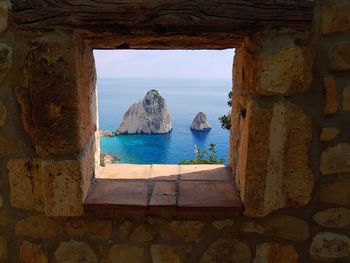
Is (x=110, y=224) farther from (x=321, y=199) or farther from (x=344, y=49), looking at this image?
(x=344, y=49)

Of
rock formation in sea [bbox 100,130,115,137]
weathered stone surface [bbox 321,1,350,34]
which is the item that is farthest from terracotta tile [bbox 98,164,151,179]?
rock formation in sea [bbox 100,130,115,137]

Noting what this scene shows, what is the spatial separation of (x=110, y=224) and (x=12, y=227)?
0.50 m

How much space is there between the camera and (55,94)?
4.66 ft

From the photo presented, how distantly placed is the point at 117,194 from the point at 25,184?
0.44 metres

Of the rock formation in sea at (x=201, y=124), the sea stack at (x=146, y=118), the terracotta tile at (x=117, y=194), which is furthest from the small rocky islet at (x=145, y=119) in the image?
the terracotta tile at (x=117, y=194)

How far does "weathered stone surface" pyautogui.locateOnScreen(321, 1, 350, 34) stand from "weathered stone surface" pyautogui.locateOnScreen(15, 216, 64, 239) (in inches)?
60.7

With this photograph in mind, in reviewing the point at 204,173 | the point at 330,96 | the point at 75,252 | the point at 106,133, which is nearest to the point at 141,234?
the point at 75,252

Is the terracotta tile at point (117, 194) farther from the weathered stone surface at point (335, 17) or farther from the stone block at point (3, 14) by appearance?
the weathered stone surface at point (335, 17)

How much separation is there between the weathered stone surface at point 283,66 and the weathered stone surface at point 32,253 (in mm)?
1339

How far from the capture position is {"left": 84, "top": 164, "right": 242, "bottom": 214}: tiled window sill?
1552 mm

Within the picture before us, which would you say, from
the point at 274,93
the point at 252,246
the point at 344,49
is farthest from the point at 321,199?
the point at 344,49

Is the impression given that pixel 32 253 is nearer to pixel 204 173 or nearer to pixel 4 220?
pixel 4 220

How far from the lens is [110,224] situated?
62.8 inches

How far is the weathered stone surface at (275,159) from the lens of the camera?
143 cm
